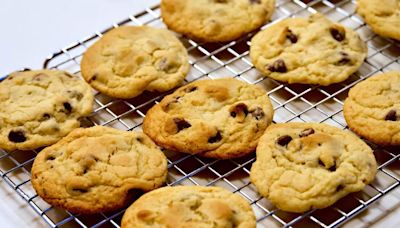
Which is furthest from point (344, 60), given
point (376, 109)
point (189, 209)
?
point (189, 209)

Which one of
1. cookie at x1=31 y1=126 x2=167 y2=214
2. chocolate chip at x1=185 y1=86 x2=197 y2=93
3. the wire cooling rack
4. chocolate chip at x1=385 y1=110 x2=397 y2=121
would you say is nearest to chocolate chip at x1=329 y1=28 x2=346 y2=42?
the wire cooling rack

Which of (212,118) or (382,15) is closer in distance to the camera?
(212,118)

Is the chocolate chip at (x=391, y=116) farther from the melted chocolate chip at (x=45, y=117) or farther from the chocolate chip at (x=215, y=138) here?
the melted chocolate chip at (x=45, y=117)

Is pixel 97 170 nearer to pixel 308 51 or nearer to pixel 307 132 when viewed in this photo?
pixel 307 132

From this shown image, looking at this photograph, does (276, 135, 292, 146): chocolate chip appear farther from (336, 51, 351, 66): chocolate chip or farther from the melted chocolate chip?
the melted chocolate chip

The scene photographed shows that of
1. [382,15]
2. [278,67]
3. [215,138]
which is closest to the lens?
[215,138]

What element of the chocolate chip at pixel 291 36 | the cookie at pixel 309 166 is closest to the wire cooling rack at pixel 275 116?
the cookie at pixel 309 166
